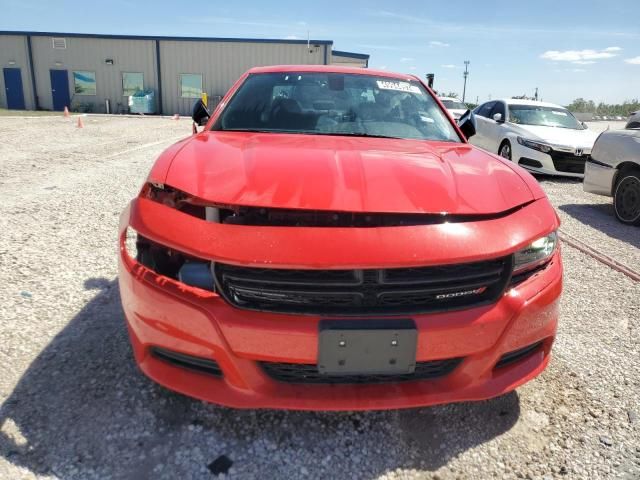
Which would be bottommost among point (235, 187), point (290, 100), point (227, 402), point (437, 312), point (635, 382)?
point (635, 382)

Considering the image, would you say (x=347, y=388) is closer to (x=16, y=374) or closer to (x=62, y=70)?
(x=16, y=374)

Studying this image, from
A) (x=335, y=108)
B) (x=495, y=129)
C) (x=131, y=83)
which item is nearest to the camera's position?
(x=335, y=108)

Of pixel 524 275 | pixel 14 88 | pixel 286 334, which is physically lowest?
pixel 286 334

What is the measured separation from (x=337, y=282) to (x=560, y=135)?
8.28 m

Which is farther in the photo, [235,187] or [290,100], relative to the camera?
[290,100]

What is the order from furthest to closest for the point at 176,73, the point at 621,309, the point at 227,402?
the point at 176,73
the point at 621,309
the point at 227,402

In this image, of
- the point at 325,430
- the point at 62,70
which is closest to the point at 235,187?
the point at 325,430

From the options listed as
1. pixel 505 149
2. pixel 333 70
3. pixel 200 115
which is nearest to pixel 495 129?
pixel 505 149

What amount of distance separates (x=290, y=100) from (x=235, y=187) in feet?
4.54

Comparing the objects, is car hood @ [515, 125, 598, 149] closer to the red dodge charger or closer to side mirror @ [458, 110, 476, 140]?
side mirror @ [458, 110, 476, 140]

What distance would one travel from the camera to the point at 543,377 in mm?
2443

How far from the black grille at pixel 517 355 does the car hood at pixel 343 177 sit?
546 mm

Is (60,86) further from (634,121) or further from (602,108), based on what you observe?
(602,108)

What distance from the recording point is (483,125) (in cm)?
1008
